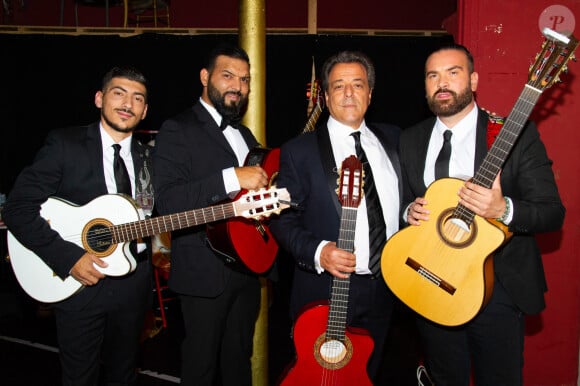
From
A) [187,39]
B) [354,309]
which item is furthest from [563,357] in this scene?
[187,39]

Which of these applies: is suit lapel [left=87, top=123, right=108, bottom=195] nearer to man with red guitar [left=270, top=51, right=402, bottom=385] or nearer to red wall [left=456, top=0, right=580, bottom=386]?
→ man with red guitar [left=270, top=51, right=402, bottom=385]

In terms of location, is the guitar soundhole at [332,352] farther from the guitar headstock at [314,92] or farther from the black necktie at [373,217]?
the guitar headstock at [314,92]

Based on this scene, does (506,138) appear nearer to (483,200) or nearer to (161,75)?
(483,200)

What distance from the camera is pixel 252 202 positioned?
2146 millimetres

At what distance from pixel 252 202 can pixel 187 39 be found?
3.99 meters

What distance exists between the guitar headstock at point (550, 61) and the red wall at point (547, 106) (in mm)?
1193

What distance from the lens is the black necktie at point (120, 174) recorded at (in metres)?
2.40

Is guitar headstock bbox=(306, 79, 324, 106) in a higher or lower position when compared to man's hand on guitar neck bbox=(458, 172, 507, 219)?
higher

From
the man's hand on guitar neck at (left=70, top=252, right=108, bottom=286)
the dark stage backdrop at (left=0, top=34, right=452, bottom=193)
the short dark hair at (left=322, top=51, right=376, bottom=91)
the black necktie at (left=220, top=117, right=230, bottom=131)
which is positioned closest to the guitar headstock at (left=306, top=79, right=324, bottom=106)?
the short dark hair at (left=322, top=51, right=376, bottom=91)

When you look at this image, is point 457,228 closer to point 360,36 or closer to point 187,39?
point 360,36

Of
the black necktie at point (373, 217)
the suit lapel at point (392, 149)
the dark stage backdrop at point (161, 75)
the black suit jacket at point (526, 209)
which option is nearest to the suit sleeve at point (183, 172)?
the black necktie at point (373, 217)

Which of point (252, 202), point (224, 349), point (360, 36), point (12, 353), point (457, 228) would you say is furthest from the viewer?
point (360, 36)

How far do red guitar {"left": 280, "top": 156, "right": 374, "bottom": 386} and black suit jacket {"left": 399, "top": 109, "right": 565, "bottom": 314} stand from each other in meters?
0.61

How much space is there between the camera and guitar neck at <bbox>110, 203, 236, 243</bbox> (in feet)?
7.22
